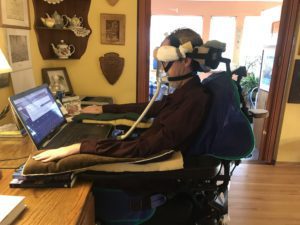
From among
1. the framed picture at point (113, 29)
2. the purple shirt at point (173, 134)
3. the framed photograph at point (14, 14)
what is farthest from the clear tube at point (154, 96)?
the framed picture at point (113, 29)

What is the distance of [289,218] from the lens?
191 cm

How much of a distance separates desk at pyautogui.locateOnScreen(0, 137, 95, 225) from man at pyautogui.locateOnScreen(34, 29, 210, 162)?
120mm

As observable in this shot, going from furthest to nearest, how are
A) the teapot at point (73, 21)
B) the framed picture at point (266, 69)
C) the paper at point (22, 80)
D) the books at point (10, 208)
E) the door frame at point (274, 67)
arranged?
the framed picture at point (266, 69)
the door frame at point (274, 67)
the teapot at point (73, 21)
the paper at point (22, 80)
the books at point (10, 208)

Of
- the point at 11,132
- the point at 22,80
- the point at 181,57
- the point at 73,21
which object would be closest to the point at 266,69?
the point at 73,21

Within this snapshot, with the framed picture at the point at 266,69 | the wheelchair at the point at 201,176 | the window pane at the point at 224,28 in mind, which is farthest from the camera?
the window pane at the point at 224,28

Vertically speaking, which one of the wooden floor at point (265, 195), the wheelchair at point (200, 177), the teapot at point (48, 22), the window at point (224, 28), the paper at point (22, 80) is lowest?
the wooden floor at point (265, 195)

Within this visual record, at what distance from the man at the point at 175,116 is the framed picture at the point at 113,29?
3.97 feet

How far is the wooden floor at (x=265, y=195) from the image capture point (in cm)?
190

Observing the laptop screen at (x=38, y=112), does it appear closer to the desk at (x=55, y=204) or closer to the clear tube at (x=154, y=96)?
the desk at (x=55, y=204)

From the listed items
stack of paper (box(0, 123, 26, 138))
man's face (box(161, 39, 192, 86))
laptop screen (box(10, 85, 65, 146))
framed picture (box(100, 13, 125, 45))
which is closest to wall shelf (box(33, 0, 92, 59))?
framed picture (box(100, 13, 125, 45))

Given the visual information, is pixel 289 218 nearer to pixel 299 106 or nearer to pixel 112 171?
pixel 299 106

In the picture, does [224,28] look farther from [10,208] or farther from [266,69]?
[10,208]

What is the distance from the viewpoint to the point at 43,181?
0.89 meters

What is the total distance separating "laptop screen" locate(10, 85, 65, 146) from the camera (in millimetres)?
1135
